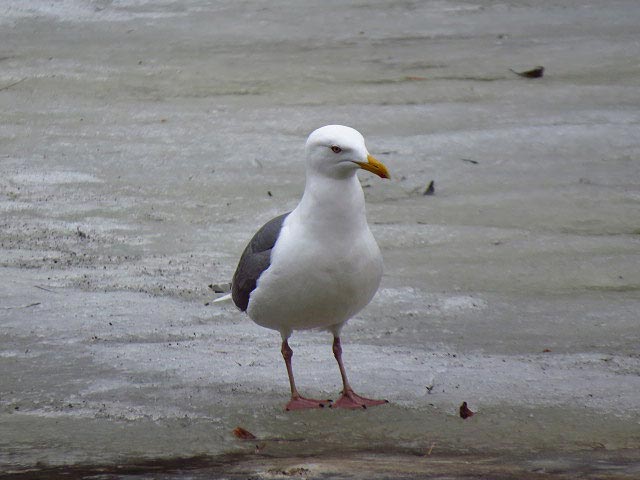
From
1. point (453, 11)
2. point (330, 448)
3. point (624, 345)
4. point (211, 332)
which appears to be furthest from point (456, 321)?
point (453, 11)

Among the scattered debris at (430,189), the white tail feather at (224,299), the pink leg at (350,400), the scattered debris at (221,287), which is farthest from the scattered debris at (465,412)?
the scattered debris at (430,189)

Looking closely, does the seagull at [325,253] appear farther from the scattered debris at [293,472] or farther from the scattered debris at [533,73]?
the scattered debris at [533,73]

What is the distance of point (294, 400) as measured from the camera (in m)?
5.04

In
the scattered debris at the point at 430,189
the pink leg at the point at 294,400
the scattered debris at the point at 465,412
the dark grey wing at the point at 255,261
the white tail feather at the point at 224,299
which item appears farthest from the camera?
the scattered debris at the point at 430,189

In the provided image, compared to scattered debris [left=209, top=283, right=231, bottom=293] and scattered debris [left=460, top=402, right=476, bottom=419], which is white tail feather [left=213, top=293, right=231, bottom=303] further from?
scattered debris [left=460, top=402, right=476, bottom=419]

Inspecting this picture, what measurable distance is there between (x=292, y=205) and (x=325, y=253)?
9.52 ft

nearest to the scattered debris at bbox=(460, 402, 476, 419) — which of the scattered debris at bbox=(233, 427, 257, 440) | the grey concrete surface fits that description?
the grey concrete surface

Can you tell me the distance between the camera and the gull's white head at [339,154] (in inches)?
191

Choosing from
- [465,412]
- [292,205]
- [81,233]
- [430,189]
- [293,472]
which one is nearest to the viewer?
[293,472]

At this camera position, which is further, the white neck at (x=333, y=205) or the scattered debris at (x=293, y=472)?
the white neck at (x=333, y=205)

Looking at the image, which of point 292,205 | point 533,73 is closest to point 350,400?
point 292,205

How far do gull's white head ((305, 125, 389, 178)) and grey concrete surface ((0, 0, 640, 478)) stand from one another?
39.2 inches

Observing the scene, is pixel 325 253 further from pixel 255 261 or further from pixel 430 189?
pixel 430 189

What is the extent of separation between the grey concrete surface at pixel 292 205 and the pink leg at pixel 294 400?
77 mm
